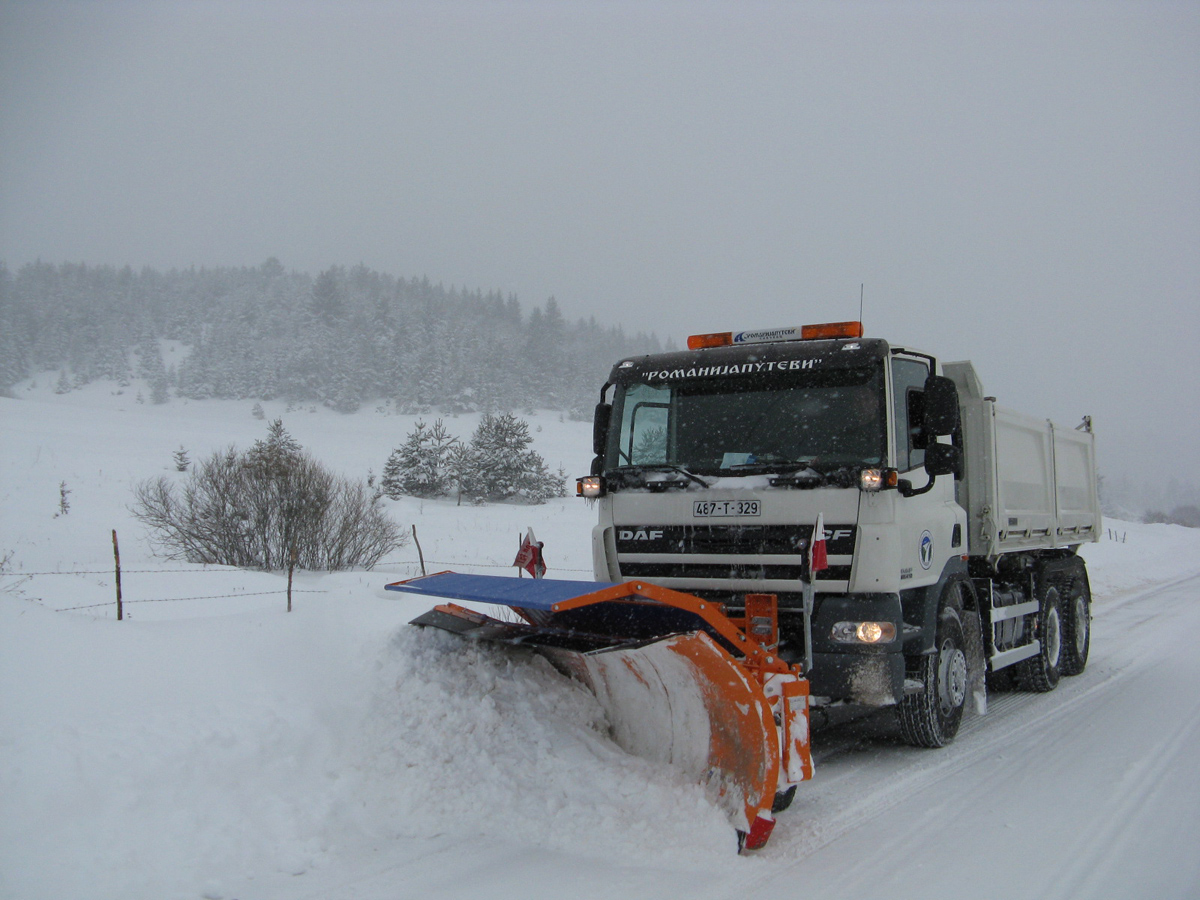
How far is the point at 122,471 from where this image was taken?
112ft

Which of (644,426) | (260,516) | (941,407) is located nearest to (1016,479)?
(941,407)

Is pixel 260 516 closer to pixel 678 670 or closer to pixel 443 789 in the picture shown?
pixel 443 789

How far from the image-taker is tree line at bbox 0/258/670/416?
80.7 meters

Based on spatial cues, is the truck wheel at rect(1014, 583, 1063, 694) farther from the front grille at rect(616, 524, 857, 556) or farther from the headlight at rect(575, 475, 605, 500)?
the headlight at rect(575, 475, 605, 500)

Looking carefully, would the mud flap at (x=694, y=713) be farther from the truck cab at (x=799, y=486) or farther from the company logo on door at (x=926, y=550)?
the company logo on door at (x=926, y=550)

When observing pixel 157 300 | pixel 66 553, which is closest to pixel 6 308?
pixel 157 300

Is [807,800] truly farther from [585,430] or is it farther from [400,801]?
[585,430]

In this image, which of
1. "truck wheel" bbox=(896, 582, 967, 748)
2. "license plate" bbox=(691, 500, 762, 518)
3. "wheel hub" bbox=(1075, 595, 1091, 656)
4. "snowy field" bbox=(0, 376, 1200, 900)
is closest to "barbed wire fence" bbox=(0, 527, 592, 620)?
"snowy field" bbox=(0, 376, 1200, 900)

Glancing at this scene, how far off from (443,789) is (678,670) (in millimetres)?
1390

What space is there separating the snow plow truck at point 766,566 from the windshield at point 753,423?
1 centimetres

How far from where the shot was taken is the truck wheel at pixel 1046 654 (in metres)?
8.21

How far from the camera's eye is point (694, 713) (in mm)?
4562

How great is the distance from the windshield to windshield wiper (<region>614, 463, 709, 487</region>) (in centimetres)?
3

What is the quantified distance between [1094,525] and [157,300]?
118 meters
